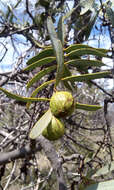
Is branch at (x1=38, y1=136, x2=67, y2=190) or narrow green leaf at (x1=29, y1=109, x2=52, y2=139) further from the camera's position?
branch at (x1=38, y1=136, x2=67, y2=190)

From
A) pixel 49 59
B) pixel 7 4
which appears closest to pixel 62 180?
pixel 49 59

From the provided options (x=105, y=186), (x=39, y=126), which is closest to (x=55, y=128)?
(x=39, y=126)

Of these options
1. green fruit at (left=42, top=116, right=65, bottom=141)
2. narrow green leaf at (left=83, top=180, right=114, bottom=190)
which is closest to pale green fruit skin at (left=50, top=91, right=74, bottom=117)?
green fruit at (left=42, top=116, right=65, bottom=141)

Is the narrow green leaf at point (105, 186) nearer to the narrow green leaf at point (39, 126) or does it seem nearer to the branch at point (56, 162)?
the branch at point (56, 162)

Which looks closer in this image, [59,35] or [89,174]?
[59,35]

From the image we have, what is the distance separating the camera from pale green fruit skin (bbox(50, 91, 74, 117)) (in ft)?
2.09

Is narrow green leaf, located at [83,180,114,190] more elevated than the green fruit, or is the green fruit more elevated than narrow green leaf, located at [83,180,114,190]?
the green fruit

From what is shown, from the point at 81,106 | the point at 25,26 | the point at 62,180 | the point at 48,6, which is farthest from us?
the point at 25,26

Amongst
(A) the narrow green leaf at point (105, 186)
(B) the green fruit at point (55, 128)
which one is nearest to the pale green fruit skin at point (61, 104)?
(B) the green fruit at point (55, 128)

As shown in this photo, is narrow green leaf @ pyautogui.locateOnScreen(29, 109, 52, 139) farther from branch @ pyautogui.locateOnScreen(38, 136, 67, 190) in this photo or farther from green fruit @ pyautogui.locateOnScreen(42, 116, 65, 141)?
branch @ pyautogui.locateOnScreen(38, 136, 67, 190)

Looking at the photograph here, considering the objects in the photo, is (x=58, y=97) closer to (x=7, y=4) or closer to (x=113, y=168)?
(x=113, y=168)

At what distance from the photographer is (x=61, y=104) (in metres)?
0.63

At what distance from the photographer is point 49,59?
2.18 feet

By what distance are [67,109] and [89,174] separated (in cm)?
53
